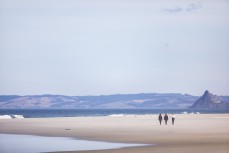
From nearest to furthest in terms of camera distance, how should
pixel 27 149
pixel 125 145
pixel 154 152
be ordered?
pixel 154 152 < pixel 27 149 < pixel 125 145

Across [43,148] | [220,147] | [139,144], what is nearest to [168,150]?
[220,147]

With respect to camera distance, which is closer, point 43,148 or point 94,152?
point 94,152

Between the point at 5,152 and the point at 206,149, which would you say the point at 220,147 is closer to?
the point at 206,149

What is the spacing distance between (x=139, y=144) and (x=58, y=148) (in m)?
5.02

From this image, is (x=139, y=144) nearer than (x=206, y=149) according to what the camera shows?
No

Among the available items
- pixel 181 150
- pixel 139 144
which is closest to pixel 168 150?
pixel 181 150

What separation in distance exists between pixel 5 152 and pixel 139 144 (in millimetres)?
8232

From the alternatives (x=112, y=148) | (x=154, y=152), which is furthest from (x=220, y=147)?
(x=112, y=148)

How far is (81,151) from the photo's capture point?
91.2ft

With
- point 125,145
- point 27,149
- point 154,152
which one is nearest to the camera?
point 154,152

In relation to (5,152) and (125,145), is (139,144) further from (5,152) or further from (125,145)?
(5,152)

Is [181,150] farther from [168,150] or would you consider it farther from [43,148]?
[43,148]

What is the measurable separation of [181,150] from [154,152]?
4.48 feet

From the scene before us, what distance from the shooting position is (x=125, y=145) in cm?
3138
